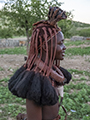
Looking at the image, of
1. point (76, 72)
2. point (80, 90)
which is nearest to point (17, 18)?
point (76, 72)

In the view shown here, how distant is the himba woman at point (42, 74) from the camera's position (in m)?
1.53

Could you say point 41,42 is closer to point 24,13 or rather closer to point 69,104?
point 69,104

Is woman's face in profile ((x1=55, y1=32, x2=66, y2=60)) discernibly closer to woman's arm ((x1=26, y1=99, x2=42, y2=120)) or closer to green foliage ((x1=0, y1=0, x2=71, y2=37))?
woman's arm ((x1=26, y1=99, x2=42, y2=120))

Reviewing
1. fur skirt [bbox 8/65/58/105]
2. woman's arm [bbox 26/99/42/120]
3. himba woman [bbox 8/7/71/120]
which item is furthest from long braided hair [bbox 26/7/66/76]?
woman's arm [bbox 26/99/42/120]

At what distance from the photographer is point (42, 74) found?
5.41 ft

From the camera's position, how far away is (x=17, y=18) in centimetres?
816

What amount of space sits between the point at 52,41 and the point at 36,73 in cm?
42

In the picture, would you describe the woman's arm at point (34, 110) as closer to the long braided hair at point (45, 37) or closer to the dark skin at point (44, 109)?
the dark skin at point (44, 109)

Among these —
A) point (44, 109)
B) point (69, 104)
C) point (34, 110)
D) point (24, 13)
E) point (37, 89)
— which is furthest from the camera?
point (24, 13)

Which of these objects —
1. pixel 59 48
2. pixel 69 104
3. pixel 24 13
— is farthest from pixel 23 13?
pixel 59 48

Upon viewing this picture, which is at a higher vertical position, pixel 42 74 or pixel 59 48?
pixel 59 48

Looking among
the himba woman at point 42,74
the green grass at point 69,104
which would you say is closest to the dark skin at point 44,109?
the himba woman at point 42,74

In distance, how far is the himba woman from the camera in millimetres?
1534

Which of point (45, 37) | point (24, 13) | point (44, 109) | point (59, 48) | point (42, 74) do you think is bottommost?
point (44, 109)
